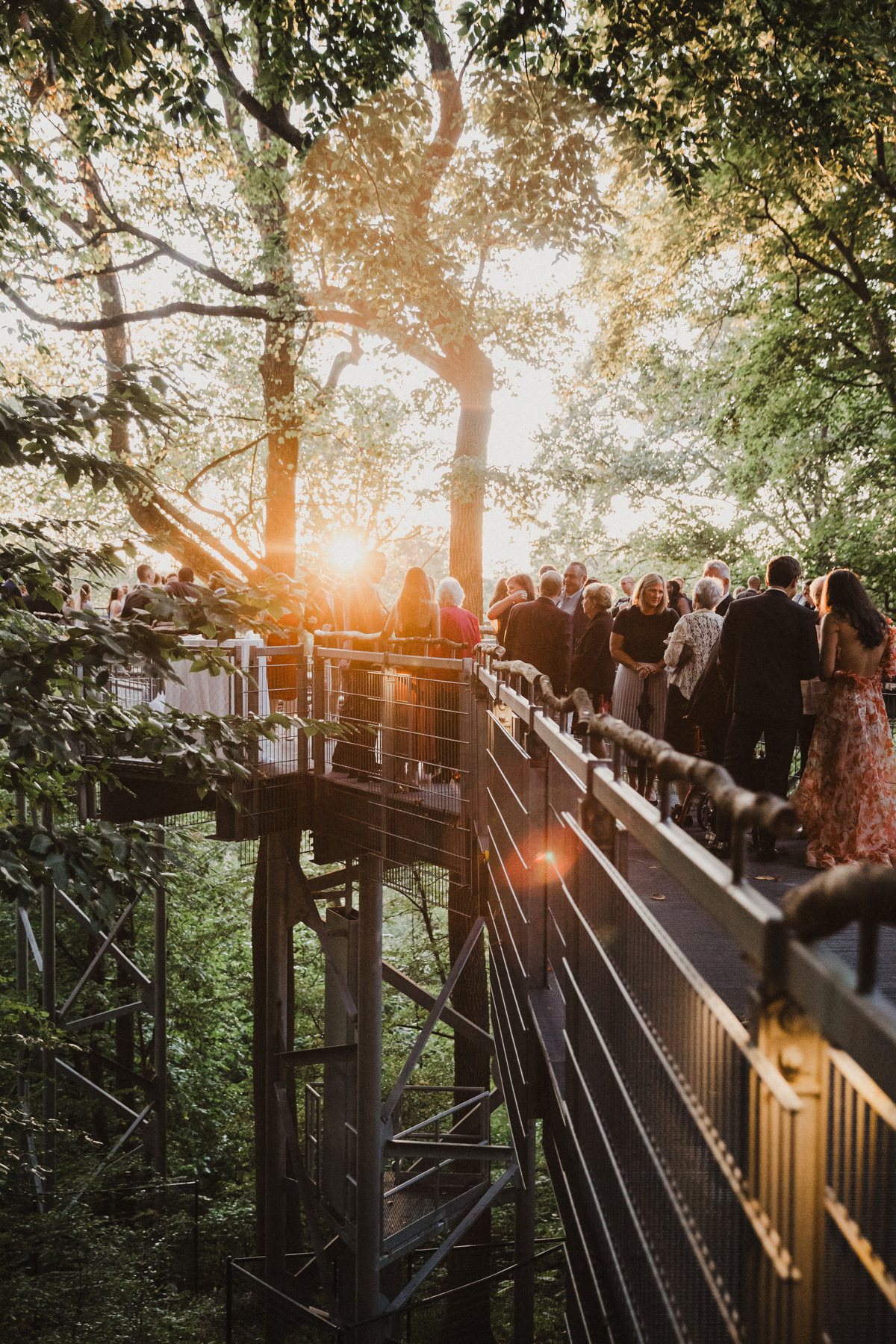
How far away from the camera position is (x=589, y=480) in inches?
794

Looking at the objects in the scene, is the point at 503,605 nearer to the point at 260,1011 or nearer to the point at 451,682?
the point at 451,682

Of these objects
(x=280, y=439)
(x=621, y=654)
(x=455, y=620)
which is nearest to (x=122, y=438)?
(x=280, y=439)

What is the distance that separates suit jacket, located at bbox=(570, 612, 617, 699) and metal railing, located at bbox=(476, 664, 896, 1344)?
17.0 feet

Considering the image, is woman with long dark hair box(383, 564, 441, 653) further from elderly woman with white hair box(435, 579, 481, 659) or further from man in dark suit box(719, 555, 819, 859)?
man in dark suit box(719, 555, 819, 859)

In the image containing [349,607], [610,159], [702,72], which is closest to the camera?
[702,72]

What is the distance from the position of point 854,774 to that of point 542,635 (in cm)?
292

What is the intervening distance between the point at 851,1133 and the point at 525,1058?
2.82 metres

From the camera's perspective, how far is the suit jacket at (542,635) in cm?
795

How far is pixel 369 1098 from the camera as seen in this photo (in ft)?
26.5

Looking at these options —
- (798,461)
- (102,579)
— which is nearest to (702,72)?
(102,579)

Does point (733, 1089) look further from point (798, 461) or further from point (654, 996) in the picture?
point (798, 461)

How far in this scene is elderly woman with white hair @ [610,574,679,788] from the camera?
Result: 7.55 meters

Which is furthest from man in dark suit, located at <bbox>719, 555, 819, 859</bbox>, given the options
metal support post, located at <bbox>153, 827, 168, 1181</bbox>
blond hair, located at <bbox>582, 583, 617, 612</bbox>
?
metal support post, located at <bbox>153, 827, 168, 1181</bbox>

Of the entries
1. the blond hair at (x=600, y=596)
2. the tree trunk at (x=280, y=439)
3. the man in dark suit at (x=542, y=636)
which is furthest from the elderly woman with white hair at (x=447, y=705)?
the tree trunk at (x=280, y=439)
